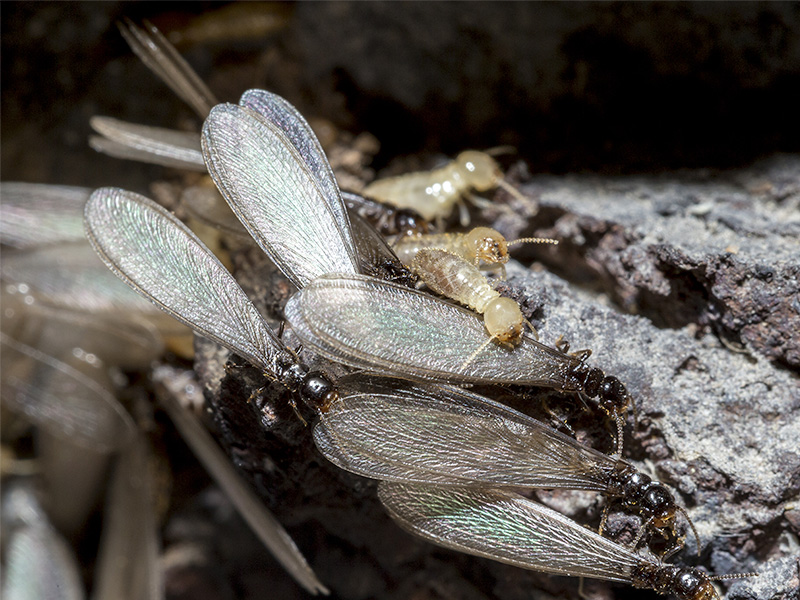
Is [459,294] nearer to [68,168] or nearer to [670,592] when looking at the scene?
[670,592]

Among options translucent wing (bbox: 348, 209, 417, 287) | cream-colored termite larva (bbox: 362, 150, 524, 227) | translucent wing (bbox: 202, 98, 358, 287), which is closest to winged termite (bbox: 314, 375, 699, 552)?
translucent wing (bbox: 348, 209, 417, 287)

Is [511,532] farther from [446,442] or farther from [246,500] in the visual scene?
[246,500]

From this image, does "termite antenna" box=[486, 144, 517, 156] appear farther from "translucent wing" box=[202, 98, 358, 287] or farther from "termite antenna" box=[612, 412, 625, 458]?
"termite antenna" box=[612, 412, 625, 458]

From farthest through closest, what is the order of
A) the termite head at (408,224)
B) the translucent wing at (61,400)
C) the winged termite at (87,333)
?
the translucent wing at (61,400)
the winged termite at (87,333)
the termite head at (408,224)

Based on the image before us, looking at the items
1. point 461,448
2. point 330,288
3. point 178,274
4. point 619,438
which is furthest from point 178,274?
point 619,438

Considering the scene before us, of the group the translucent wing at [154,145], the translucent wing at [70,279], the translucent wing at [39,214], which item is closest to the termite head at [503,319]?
the translucent wing at [154,145]

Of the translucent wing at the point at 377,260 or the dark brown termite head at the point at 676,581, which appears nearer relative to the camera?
the dark brown termite head at the point at 676,581

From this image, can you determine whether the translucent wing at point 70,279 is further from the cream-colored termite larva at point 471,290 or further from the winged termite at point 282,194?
the cream-colored termite larva at point 471,290
